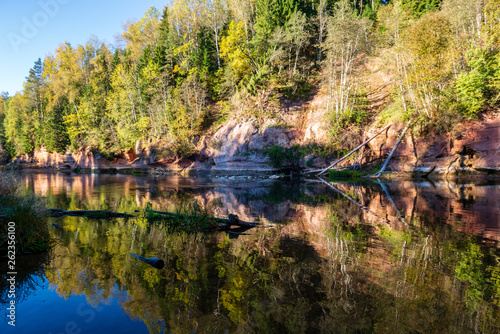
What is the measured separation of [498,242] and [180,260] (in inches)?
297

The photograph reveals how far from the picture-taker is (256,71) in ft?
120

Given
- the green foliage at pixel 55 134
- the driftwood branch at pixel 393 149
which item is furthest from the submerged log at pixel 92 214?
the green foliage at pixel 55 134

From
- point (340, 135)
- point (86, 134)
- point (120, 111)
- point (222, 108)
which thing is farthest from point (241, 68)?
point (86, 134)

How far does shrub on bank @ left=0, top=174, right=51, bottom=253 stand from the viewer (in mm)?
5617

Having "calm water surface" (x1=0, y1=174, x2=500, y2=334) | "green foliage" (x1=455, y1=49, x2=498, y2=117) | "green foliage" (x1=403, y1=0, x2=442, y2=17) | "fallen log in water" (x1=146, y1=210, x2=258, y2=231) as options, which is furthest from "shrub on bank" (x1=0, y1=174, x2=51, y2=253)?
"green foliage" (x1=403, y1=0, x2=442, y2=17)

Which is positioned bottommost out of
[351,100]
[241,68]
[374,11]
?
[351,100]

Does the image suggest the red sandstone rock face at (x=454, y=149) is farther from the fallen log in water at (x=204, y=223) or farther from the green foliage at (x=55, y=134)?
→ the green foliage at (x=55, y=134)

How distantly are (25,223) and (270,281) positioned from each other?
19.4 ft

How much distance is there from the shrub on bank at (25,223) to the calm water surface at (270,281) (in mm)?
442

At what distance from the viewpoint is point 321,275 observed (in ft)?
14.7

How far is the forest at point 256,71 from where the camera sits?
2262 cm

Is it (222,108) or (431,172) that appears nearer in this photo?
(431,172)

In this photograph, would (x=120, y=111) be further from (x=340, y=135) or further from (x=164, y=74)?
(x=340, y=135)

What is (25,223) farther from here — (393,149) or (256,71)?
(256,71)
